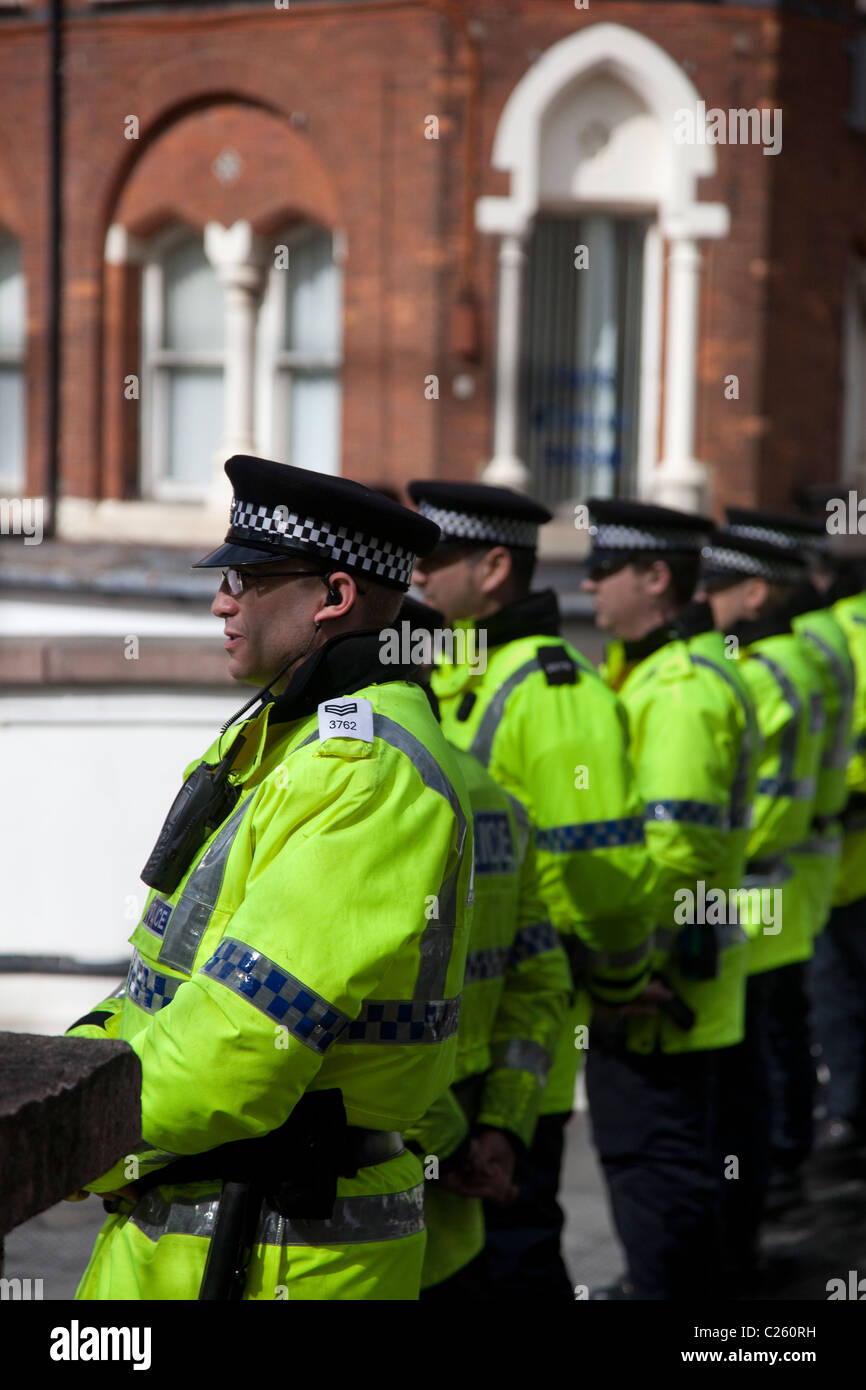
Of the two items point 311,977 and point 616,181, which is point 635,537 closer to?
point 311,977

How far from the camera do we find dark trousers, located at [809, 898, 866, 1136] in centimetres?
688

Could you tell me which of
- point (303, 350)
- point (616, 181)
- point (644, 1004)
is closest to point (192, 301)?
point (303, 350)

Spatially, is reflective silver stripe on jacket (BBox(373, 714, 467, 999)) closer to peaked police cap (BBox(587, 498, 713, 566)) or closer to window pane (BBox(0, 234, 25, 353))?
peaked police cap (BBox(587, 498, 713, 566))

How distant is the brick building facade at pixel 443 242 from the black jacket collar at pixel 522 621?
7.65 meters

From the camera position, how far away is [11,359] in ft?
44.9

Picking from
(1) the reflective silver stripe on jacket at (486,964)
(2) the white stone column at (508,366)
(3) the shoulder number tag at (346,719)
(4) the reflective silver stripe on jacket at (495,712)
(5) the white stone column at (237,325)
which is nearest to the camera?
(3) the shoulder number tag at (346,719)

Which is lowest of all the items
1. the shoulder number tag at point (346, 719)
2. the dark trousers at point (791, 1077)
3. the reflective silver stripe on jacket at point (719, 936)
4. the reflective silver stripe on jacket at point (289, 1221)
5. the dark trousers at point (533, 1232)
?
the dark trousers at point (791, 1077)

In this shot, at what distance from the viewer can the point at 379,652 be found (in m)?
2.50

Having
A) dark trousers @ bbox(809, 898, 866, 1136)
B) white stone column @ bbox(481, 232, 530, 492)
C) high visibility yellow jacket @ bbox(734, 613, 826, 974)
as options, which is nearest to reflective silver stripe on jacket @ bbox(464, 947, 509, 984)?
high visibility yellow jacket @ bbox(734, 613, 826, 974)

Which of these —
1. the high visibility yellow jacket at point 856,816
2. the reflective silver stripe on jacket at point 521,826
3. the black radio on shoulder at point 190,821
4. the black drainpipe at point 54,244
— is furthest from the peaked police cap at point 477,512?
the black drainpipe at point 54,244

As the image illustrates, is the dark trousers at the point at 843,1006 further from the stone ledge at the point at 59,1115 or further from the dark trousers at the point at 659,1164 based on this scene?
the stone ledge at the point at 59,1115

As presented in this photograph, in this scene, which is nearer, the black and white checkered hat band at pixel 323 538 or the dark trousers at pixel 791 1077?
the black and white checkered hat band at pixel 323 538

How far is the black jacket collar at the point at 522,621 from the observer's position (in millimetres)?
4219
